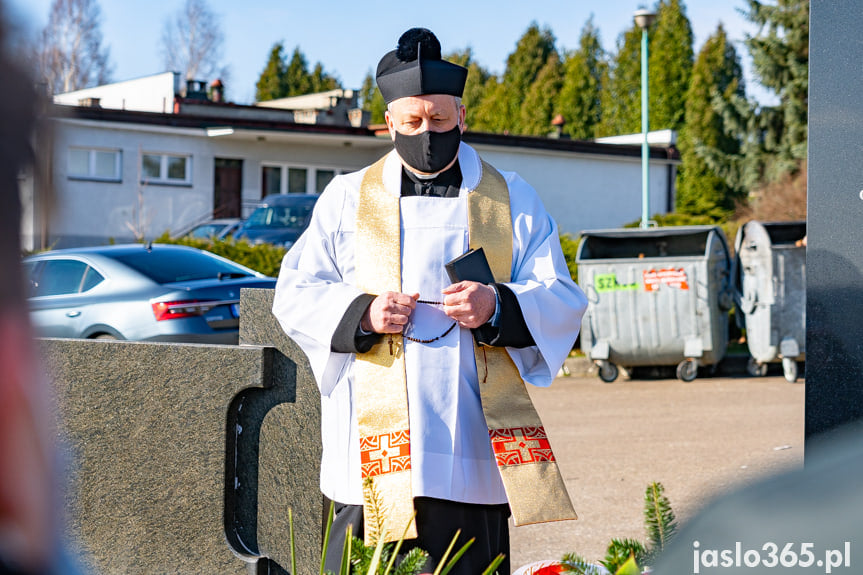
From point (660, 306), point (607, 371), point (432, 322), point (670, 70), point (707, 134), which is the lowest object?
point (607, 371)

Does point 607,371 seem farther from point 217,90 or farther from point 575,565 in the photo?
point 217,90

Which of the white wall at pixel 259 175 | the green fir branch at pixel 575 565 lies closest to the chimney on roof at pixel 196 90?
the white wall at pixel 259 175

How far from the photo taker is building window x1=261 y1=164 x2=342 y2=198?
33281 mm

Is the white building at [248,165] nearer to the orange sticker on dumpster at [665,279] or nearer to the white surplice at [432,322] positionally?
the orange sticker on dumpster at [665,279]

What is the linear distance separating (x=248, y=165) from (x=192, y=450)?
95.2ft

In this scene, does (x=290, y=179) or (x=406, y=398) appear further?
(x=290, y=179)

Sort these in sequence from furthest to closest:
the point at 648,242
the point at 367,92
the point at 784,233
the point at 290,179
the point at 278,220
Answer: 1. the point at 367,92
2. the point at 290,179
3. the point at 278,220
4. the point at 648,242
5. the point at 784,233

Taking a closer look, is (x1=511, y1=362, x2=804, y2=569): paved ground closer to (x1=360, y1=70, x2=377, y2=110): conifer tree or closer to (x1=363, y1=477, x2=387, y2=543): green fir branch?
(x1=363, y1=477, x2=387, y2=543): green fir branch

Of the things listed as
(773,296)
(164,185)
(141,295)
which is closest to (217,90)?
(164,185)

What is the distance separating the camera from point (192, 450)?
4.34 m

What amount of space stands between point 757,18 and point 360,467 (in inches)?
1216

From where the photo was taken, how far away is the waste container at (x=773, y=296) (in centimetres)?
1271

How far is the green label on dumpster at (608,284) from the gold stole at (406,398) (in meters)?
10.0

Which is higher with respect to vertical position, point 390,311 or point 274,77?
point 274,77
